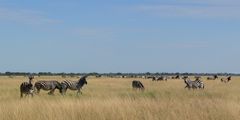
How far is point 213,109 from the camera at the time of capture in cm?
1280

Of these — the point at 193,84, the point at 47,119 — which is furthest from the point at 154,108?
the point at 193,84

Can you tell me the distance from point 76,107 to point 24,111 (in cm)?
137

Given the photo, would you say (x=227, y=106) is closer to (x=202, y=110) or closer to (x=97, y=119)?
(x=202, y=110)

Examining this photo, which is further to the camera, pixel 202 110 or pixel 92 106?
pixel 92 106

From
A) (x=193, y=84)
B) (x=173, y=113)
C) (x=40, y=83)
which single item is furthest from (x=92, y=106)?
(x=193, y=84)

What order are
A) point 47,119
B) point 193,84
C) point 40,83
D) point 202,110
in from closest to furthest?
1. point 47,119
2. point 202,110
3. point 40,83
4. point 193,84

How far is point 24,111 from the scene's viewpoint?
1257cm

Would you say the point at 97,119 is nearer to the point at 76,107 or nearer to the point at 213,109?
the point at 76,107

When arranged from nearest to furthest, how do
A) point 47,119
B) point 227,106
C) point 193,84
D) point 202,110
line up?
point 47,119 → point 202,110 → point 227,106 → point 193,84

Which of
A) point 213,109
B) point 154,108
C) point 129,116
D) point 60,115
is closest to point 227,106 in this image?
point 213,109

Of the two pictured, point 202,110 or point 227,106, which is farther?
point 227,106

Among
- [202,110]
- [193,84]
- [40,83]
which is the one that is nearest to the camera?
[202,110]

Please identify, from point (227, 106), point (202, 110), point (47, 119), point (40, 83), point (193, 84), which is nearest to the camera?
point (47, 119)

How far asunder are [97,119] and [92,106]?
1967mm
